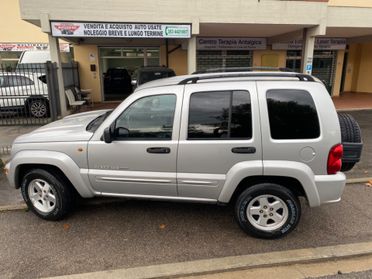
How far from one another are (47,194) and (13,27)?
16675 millimetres

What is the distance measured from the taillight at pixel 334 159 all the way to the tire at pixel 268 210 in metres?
0.49

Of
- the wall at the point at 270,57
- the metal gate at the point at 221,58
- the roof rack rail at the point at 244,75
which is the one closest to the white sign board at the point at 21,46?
the metal gate at the point at 221,58

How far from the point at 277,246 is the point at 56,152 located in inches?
108

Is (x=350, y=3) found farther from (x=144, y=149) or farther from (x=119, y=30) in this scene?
(x=144, y=149)

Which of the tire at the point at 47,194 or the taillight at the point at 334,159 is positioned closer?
the taillight at the point at 334,159

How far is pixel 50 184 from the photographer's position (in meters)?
3.71

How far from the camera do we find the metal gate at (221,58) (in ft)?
49.5

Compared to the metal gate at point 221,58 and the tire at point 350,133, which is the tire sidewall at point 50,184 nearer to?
the tire at point 350,133

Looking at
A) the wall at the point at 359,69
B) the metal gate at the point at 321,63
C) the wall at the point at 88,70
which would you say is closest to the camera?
the wall at the point at 88,70

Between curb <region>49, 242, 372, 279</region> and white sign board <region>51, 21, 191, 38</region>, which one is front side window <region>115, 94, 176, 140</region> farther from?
white sign board <region>51, 21, 191, 38</region>

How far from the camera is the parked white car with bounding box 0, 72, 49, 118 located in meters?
9.73

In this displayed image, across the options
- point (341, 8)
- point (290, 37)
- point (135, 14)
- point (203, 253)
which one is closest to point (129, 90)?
point (135, 14)

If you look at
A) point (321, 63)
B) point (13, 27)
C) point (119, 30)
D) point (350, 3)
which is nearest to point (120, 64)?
point (119, 30)

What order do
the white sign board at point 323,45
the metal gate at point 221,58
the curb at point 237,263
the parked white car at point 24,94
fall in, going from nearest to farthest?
the curb at point 237,263, the parked white car at point 24,94, the metal gate at point 221,58, the white sign board at point 323,45
